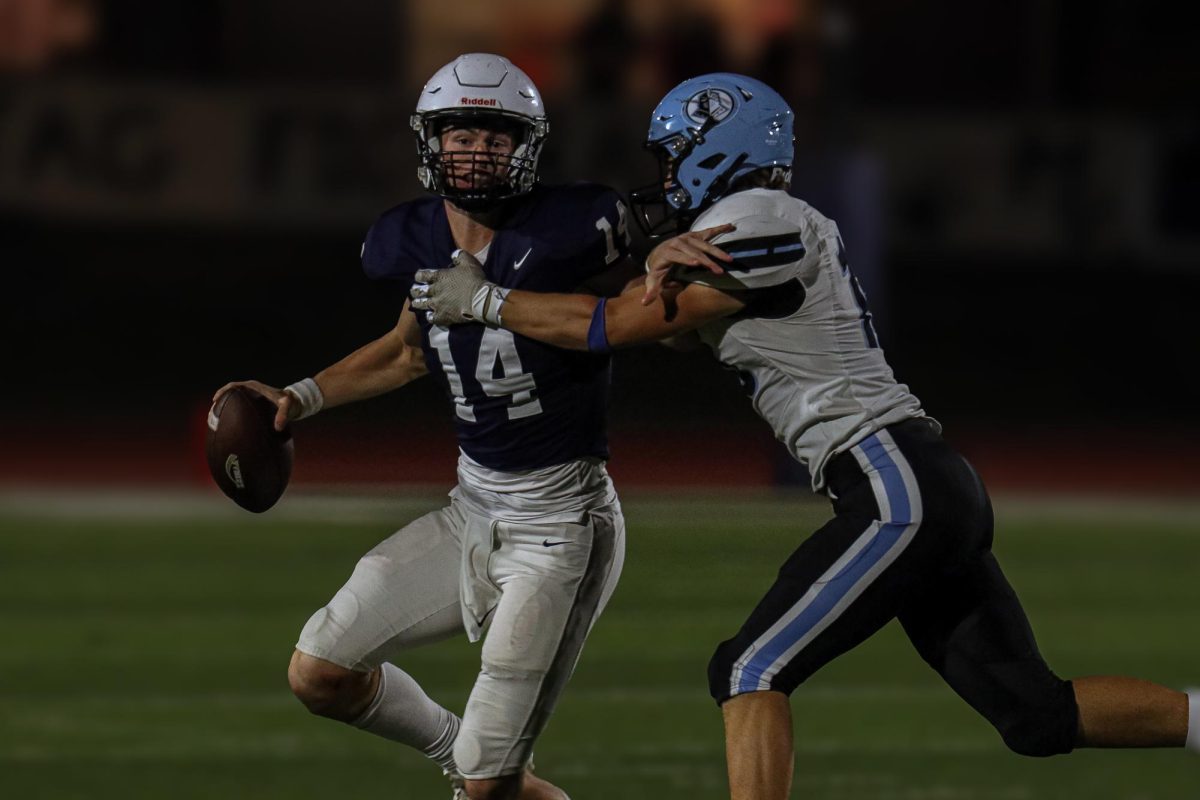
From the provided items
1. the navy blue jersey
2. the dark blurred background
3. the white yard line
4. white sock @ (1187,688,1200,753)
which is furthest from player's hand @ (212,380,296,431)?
the dark blurred background

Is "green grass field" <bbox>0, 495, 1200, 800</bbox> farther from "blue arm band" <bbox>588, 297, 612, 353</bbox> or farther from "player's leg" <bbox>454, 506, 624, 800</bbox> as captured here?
"blue arm band" <bbox>588, 297, 612, 353</bbox>

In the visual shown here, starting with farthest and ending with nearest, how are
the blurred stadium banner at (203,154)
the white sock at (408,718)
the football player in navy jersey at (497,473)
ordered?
the blurred stadium banner at (203,154)
the white sock at (408,718)
the football player in navy jersey at (497,473)

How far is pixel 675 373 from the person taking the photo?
4.25 meters

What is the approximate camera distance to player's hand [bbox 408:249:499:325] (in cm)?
356

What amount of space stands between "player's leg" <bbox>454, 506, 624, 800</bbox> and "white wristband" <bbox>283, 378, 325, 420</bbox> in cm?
48

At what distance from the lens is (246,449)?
3.85m

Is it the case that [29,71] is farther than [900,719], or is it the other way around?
[29,71]

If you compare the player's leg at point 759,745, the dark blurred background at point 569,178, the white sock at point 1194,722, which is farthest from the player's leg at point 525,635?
the dark blurred background at point 569,178

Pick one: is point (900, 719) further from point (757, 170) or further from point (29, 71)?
point (29, 71)

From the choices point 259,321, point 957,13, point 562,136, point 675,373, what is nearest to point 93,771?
point 675,373

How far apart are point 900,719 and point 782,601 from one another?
2252mm

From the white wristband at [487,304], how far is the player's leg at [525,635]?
476 millimetres

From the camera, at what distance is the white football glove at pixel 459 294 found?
3.55 m

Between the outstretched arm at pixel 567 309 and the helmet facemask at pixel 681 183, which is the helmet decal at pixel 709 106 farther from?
the outstretched arm at pixel 567 309
